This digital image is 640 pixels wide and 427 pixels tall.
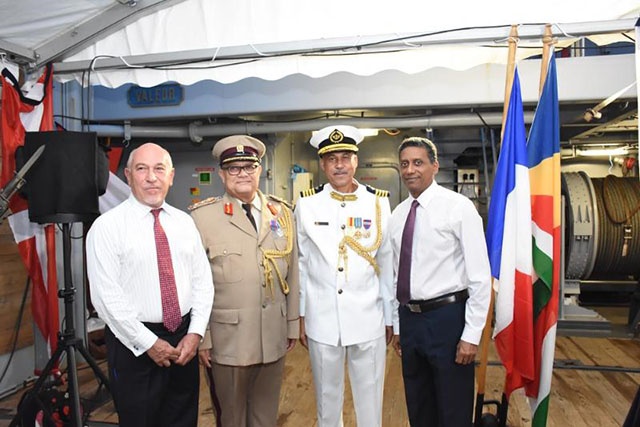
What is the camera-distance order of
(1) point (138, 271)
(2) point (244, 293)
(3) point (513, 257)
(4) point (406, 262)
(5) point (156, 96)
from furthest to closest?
(5) point (156, 96)
(3) point (513, 257)
(4) point (406, 262)
(2) point (244, 293)
(1) point (138, 271)

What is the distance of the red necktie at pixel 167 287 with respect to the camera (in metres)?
2.01

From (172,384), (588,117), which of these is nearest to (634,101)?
(588,117)

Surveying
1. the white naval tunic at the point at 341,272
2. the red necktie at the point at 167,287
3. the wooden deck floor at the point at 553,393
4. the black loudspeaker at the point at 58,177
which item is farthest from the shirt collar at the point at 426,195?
the black loudspeaker at the point at 58,177

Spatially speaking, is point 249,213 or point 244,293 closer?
point 244,293

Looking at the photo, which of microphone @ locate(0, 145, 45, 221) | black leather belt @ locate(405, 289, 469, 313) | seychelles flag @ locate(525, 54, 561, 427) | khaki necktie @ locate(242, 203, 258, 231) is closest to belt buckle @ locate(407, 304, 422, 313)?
black leather belt @ locate(405, 289, 469, 313)

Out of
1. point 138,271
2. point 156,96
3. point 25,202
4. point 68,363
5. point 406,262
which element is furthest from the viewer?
Answer: point 156,96

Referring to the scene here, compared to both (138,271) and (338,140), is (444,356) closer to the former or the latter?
(338,140)

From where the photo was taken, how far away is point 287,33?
275 cm

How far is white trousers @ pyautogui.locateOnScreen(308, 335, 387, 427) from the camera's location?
226 centimetres

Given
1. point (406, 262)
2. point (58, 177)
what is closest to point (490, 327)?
point (406, 262)

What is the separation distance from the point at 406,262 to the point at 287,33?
62.0 inches

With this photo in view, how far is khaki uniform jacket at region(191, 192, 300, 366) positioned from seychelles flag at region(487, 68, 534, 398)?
46.0 inches

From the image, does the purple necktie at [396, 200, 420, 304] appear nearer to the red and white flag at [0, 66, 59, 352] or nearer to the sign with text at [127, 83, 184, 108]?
the red and white flag at [0, 66, 59, 352]

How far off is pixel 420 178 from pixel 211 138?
3465 millimetres
